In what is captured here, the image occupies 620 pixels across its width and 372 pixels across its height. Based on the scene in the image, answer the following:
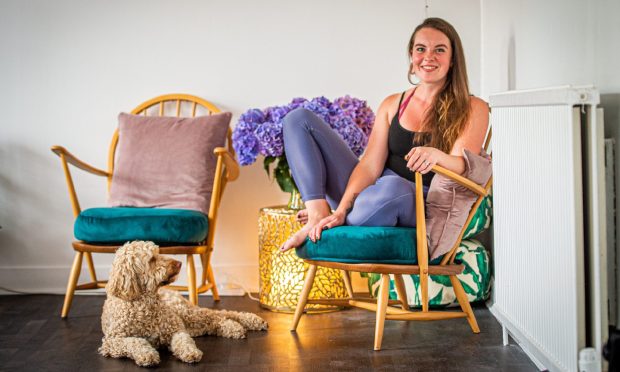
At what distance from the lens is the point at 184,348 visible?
2.73m

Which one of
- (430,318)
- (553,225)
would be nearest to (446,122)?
(430,318)

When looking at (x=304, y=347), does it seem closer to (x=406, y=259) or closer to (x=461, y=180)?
(x=406, y=259)

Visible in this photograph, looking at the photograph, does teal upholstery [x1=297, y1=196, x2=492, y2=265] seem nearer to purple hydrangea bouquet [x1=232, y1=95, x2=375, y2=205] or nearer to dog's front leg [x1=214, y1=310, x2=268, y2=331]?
dog's front leg [x1=214, y1=310, x2=268, y2=331]

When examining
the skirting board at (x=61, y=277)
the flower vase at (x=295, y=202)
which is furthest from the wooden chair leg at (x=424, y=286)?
the skirting board at (x=61, y=277)

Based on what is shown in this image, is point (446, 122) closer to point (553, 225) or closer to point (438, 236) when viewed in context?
point (438, 236)

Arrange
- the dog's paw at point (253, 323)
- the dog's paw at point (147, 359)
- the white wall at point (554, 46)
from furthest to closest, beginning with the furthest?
the dog's paw at point (253, 323)
the dog's paw at point (147, 359)
the white wall at point (554, 46)

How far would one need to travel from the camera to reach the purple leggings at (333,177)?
284 cm

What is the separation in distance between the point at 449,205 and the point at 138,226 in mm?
1291

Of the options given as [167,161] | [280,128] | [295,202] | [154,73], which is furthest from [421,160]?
[154,73]

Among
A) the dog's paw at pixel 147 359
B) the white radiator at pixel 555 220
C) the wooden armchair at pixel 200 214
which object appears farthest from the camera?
the wooden armchair at pixel 200 214

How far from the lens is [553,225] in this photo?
2.09 m

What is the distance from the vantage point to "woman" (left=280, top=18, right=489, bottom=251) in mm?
2871

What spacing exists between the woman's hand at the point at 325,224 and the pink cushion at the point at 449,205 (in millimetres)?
331

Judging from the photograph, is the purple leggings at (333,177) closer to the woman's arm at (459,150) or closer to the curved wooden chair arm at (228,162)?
the woman's arm at (459,150)
